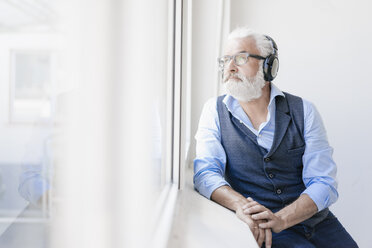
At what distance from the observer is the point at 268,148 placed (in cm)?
154

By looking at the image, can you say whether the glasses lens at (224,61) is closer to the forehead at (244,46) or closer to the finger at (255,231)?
the forehead at (244,46)

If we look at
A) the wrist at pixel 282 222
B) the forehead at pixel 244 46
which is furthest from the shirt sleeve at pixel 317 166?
the forehead at pixel 244 46

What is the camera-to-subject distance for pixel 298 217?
1.39m

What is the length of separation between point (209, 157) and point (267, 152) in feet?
0.83

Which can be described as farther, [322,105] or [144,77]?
[322,105]

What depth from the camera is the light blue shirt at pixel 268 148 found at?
1449mm

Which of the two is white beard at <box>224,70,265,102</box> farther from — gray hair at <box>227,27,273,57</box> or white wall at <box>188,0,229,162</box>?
white wall at <box>188,0,229,162</box>

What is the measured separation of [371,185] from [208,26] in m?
1.59

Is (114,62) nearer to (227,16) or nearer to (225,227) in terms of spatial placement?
(225,227)

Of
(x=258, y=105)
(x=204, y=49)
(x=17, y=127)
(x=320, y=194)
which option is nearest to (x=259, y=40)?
(x=258, y=105)

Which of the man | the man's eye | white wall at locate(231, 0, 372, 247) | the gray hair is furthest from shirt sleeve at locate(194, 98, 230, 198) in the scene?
white wall at locate(231, 0, 372, 247)

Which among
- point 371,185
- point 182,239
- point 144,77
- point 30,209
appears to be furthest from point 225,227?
point 371,185

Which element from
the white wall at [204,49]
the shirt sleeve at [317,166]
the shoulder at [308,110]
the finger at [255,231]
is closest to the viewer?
the finger at [255,231]

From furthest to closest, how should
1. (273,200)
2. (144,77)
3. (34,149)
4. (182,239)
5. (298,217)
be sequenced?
(273,200)
(298,217)
(182,239)
(144,77)
(34,149)
